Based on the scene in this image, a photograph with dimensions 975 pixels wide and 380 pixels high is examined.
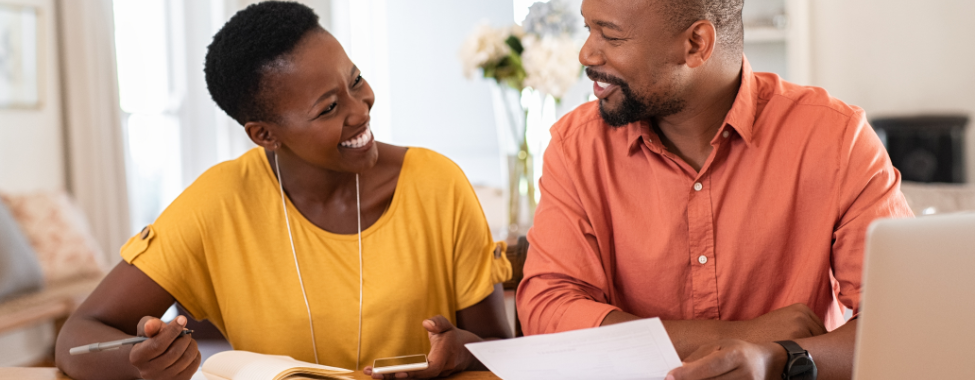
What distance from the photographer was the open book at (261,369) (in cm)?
100

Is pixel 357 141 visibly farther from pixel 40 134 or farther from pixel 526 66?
pixel 40 134

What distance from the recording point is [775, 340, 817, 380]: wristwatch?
986 millimetres

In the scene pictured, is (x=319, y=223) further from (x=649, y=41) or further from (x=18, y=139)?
(x=18, y=139)

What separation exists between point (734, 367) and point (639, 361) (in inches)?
5.0

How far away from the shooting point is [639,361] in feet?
2.97

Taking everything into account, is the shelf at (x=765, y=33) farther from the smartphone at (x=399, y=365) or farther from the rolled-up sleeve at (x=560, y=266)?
the smartphone at (x=399, y=365)

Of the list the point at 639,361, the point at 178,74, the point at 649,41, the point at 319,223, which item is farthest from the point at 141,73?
the point at 639,361

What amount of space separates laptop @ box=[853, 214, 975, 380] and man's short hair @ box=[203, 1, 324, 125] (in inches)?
40.2

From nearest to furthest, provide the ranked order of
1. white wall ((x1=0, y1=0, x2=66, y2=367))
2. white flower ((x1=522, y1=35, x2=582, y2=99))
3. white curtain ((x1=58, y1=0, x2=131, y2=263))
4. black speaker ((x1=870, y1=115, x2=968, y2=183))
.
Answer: white flower ((x1=522, y1=35, x2=582, y2=99)) → white wall ((x1=0, y1=0, x2=66, y2=367)) → white curtain ((x1=58, y1=0, x2=131, y2=263)) → black speaker ((x1=870, y1=115, x2=968, y2=183))

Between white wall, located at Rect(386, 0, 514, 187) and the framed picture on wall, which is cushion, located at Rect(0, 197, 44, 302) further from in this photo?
white wall, located at Rect(386, 0, 514, 187)

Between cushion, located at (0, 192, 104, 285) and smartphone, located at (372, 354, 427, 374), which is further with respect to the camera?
cushion, located at (0, 192, 104, 285)

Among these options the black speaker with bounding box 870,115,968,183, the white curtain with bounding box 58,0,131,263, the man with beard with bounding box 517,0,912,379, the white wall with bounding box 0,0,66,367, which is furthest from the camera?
the black speaker with bounding box 870,115,968,183

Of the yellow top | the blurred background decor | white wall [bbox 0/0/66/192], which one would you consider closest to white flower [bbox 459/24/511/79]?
the blurred background decor

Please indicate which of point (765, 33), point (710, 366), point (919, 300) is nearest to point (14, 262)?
point (710, 366)
